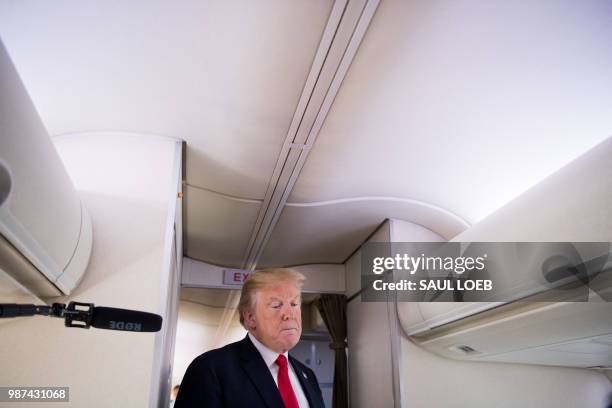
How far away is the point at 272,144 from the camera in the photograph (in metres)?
3.06

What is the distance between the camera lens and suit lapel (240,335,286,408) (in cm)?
198

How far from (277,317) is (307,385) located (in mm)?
389

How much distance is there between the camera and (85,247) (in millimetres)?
2193

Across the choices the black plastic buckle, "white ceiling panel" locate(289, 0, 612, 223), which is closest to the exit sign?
"white ceiling panel" locate(289, 0, 612, 223)

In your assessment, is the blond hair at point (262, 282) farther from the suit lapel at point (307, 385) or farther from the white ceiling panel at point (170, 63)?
the white ceiling panel at point (170, 63)

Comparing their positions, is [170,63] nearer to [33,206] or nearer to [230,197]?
[33,206]

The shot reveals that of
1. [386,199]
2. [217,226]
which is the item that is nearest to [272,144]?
[386,199]

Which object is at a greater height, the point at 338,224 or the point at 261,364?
the point at 338,224

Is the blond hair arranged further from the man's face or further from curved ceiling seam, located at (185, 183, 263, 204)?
curved ceiling seam, located at (185, 183, 263, 204)

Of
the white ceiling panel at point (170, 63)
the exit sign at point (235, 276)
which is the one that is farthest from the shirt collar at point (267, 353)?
the exit sign at point (235, 276)

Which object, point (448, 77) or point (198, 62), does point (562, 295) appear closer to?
point (448, 77)

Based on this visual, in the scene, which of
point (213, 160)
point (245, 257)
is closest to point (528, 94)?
point (213, 160)

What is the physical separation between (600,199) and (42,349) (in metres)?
2.53

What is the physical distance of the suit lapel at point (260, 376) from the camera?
1.98 meters
